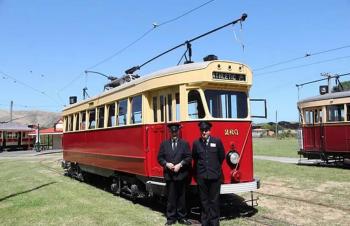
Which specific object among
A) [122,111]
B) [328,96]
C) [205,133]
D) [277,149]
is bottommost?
[277,149]

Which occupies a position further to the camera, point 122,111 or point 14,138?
point 14,138

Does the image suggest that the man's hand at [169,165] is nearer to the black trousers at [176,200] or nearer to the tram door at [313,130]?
the black trousers at [176,200]

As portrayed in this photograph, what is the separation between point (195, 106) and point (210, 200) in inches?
80.5

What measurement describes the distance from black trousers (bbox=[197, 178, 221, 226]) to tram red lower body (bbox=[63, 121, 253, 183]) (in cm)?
88

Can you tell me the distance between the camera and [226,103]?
9.96 m

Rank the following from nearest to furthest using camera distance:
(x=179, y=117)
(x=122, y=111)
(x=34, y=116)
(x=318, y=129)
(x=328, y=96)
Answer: (x=179, y=117), (x=122, y=111), (x=328, y=96), (x=318, y=129), (x=34, y=116)

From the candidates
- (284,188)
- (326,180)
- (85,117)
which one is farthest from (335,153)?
(85,117)

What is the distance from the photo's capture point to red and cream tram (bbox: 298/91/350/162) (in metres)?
19.6

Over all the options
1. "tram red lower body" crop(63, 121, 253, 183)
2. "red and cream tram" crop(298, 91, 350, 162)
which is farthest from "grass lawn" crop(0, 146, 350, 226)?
"red and cream tram" crop(298, 91, 350, 162)

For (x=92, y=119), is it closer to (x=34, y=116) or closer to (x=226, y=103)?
(x=226, y=103)

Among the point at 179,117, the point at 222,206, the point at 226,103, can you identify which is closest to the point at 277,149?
the point at 222,206

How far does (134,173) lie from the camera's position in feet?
37.6

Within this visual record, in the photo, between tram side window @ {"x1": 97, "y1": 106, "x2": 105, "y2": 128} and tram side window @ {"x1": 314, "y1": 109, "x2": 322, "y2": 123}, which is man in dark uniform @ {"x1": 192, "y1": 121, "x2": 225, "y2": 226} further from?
tram side window @ {"x1": 314, "y1": 109, "x2": 322, "y2": 123}

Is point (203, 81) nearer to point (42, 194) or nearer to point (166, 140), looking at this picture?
point (166, 140)
